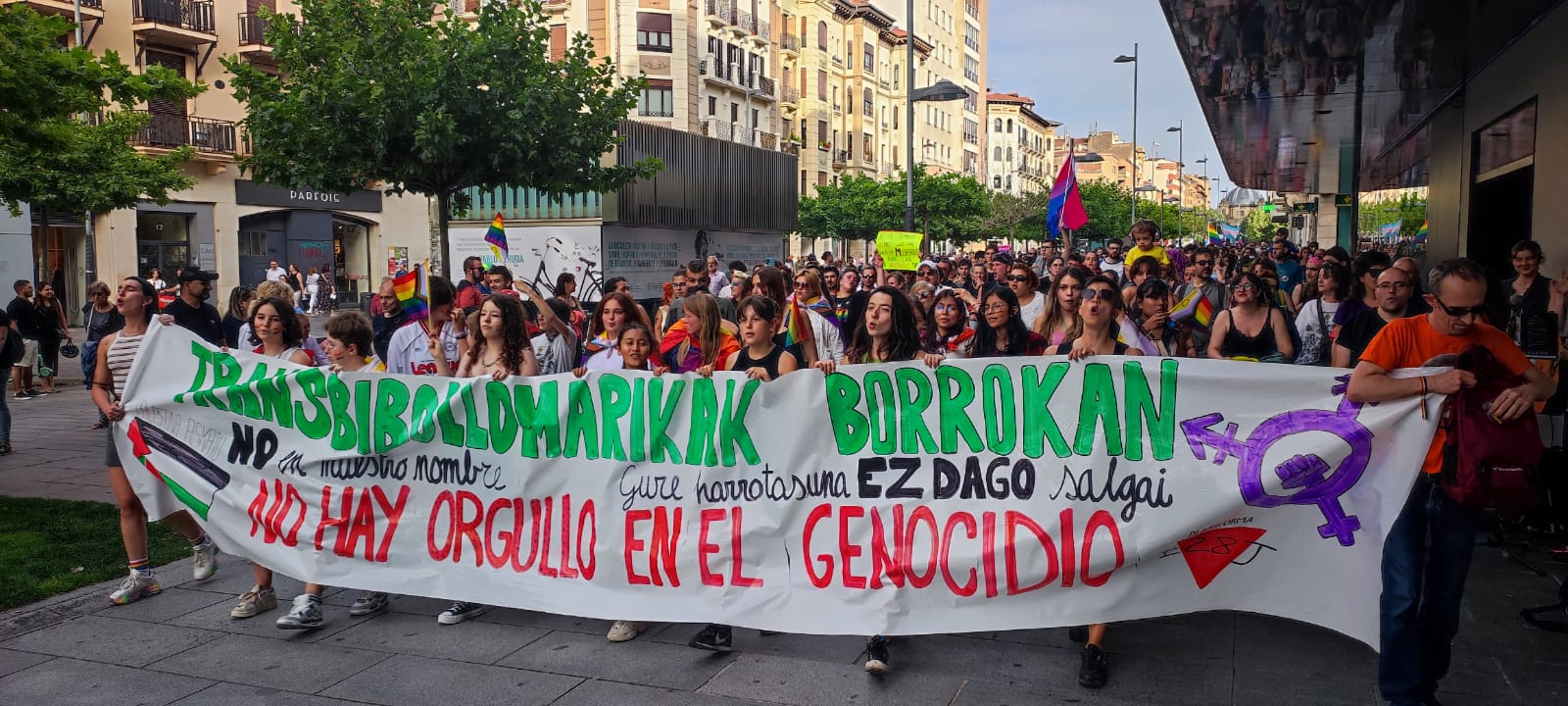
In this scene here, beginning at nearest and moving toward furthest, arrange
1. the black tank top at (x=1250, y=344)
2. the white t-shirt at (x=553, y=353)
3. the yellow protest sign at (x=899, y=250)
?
1. the black tank top at (x=1250, y=344)
2. the white t-shirt at (x=553, y=353)
3. the yellow protest sign at (x=899, y=250)

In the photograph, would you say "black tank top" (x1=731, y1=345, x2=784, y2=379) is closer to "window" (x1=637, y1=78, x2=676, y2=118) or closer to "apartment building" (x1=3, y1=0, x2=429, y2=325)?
"apartment building" (x1=3, y1=0, x2=429, y2=325)

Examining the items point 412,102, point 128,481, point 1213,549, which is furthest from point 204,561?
point 412,102

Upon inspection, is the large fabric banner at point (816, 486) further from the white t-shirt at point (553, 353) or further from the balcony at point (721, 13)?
the balcony at point (721, 13)

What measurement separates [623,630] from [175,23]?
30.9 metres

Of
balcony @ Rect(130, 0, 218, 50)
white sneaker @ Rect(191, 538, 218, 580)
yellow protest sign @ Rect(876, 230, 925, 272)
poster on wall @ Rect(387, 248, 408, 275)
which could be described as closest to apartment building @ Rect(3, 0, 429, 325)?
balcony @ Rect(130, 0, 218, 50)

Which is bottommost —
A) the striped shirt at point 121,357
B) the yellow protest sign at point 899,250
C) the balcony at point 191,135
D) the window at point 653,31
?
the striped shirt at point 121,357

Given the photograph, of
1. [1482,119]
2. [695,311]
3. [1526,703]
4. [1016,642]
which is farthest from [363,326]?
[1482,119]

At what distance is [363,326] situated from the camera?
6016mm

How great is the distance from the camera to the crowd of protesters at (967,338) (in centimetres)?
410

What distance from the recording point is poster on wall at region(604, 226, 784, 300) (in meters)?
23.2

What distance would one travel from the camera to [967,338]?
652 cm

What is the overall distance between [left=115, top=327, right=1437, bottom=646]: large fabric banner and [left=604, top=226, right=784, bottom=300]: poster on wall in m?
17.0

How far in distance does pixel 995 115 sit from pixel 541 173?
312 feet

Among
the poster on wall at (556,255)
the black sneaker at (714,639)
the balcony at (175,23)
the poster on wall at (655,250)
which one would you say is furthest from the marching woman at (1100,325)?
the balcony at (175,23)
